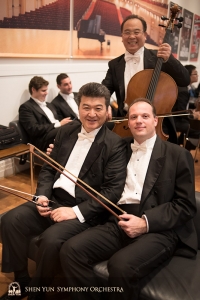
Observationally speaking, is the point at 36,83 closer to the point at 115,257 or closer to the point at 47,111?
the point at 47,111

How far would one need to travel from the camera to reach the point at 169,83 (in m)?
2.33

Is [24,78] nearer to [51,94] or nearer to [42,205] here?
[51,94]

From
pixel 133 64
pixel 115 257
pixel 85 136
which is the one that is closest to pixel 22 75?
pixel 133 64

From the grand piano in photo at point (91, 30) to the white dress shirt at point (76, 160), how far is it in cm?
294

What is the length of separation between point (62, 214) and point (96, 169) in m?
0.33

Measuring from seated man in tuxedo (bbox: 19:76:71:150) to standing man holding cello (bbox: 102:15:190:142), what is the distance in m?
1.11

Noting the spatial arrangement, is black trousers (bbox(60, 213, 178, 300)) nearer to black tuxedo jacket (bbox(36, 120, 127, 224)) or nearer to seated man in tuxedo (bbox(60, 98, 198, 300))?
seated man in tuxedo (bbox(60, 98, 198, 300))

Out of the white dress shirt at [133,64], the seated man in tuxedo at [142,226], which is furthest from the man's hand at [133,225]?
the white dress shirt at [133,64]

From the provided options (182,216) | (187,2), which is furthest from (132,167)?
(187,2)

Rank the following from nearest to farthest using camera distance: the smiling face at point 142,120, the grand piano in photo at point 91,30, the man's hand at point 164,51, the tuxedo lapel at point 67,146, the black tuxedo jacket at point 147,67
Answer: the smiling face at point 142,120, the tuxedo lapel at point 67,146, the man's hand at point 164,51, the black tuxedo jacket at point 147,67, the grand piano in photo at point 91,30

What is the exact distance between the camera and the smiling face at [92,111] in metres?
1.86

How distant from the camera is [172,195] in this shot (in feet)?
5.56

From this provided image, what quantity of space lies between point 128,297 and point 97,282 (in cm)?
21

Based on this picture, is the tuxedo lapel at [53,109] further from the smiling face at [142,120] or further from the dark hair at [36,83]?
the smiling face at [142,120]
